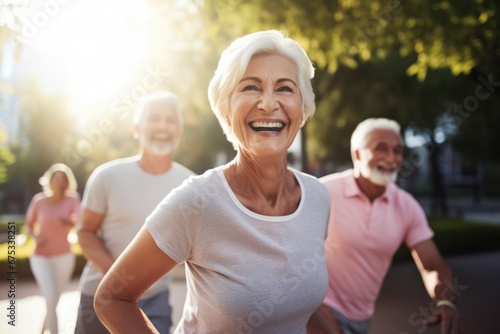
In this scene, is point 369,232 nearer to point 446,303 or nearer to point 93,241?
point 446,303

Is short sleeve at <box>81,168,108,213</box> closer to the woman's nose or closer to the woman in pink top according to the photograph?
the woman's nose

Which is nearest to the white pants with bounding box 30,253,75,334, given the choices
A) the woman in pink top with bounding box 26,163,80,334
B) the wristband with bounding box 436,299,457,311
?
the woman in pink top with bounding box 26,163,80,334

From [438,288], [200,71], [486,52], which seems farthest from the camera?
[200,71]

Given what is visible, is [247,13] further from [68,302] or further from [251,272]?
[251,272]

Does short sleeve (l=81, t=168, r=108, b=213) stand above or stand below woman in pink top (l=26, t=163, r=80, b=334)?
above

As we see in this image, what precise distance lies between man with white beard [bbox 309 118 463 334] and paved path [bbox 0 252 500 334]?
Result: 3.87m

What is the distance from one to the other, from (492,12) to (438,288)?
3650 millimetres

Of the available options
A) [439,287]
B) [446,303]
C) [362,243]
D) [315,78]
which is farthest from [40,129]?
[446,303]

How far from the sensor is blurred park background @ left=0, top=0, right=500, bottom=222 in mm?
6445

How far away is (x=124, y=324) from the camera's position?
171cm

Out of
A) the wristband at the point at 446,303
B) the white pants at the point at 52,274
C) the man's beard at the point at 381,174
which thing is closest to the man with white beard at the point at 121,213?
the man's beard at the point at 381,174

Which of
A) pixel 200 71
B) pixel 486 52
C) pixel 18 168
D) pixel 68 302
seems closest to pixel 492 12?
pixel 486 52

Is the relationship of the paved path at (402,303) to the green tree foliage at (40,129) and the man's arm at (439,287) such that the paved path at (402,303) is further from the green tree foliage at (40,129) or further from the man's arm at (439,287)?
the green tree foliage at (40,129)

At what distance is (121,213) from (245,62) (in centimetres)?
172
